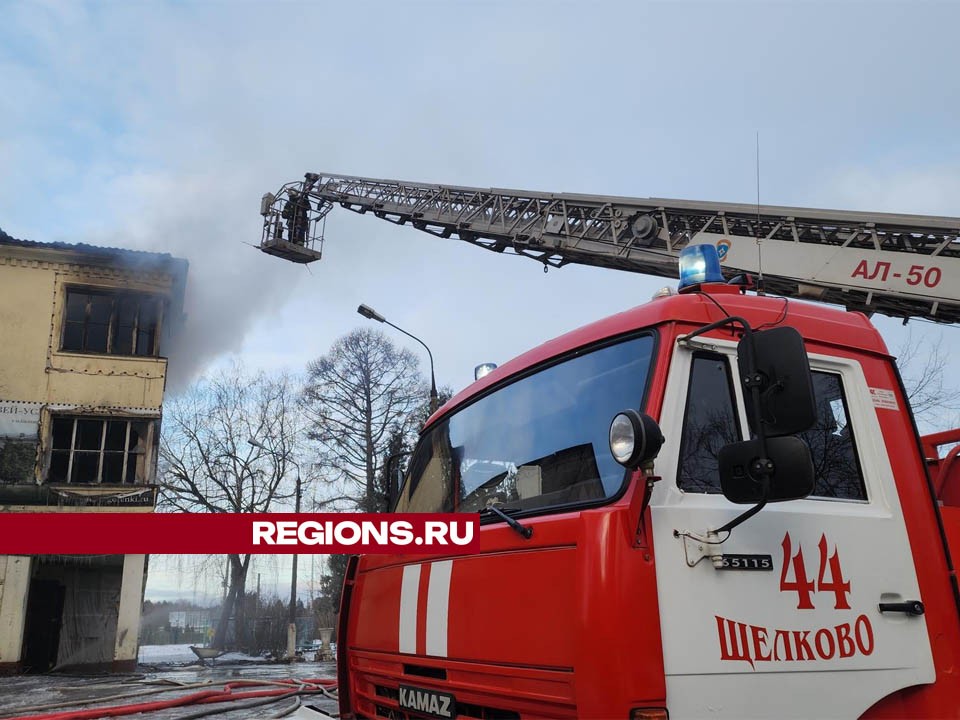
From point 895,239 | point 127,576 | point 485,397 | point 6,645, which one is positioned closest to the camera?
point 485,397

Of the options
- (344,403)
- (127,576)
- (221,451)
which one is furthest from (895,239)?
(221,451)

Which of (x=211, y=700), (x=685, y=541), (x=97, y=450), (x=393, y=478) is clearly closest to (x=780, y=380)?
(x=685, y=541)

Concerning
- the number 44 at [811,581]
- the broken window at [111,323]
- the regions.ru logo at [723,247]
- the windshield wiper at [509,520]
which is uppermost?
the broken window at [111,323]

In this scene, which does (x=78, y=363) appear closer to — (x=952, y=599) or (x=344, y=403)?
(x=344, y=403)

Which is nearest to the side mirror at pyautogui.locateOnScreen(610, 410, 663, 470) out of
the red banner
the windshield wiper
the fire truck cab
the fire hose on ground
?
the fire truck cab

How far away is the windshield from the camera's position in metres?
2.84

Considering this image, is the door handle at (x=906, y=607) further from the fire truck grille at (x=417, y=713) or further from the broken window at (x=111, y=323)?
the broken window at (x=111, y=323)

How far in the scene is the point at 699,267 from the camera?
3352 mm

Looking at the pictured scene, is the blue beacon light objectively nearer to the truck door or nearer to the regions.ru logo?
the truck door

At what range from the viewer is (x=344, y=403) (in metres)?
30.0

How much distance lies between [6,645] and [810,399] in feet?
65.6

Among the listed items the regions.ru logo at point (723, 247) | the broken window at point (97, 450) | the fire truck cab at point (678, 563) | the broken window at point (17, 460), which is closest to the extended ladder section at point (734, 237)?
the regions.ru logo at point (723, 247)

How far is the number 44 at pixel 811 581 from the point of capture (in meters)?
2.67

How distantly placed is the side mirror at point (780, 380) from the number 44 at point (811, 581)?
0.51m
